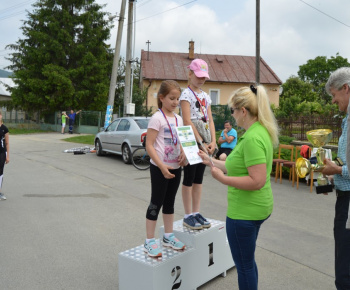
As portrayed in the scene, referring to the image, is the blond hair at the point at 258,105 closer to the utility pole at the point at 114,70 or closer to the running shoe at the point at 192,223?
the running shoe at the point at 192,223

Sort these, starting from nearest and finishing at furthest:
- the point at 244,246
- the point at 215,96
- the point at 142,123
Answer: the point at 244,246 → the point at 142,123 → the point at 215,96

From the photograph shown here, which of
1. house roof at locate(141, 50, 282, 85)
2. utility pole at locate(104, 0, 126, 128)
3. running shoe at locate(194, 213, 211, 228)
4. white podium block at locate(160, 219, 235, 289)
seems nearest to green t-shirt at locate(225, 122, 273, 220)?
white podium block at locate(160, 219, 235, 289)

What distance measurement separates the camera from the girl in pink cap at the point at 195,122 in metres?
3.78

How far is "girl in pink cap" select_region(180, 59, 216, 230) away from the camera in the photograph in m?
3.78

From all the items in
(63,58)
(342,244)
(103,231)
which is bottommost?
(103,231)

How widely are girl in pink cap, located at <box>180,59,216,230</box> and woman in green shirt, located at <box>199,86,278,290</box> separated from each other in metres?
1.12

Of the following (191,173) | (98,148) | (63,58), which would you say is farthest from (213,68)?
(191,173)

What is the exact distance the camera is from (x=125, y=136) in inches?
473

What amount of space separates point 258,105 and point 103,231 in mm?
3550

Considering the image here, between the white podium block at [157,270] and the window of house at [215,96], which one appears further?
the window of house at [215,96]

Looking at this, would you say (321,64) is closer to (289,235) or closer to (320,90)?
(320,90)

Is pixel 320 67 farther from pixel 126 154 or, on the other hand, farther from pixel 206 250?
pixel 206 250

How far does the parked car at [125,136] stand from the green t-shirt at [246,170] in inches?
344

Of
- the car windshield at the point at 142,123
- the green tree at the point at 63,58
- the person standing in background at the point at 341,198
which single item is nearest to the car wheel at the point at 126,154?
the car windshield at the point at 142,123
